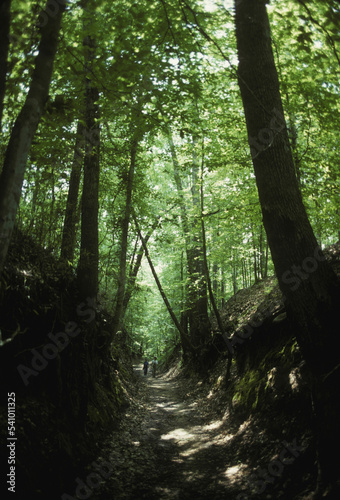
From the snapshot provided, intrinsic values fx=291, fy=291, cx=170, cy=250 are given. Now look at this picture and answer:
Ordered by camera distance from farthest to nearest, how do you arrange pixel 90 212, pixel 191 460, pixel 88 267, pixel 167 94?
1. pixel 90 212
2. pixel 88 267
3. pixel 191 460
4. pixel 167 94

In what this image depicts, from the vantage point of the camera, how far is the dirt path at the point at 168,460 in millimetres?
4137

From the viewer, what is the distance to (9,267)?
4371mm

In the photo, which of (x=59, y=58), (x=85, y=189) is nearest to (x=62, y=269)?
(x=85, y=189)

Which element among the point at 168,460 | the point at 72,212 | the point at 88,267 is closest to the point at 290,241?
the point at 168,460

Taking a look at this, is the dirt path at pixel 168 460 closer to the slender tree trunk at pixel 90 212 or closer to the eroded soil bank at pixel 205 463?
the eroded soil bank at pixel 205 463

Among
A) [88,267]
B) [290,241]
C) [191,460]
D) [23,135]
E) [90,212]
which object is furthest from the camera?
[90,212]

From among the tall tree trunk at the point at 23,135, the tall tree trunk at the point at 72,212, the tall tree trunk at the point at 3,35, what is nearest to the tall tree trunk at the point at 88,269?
the tall tree trunk at the point at 72,212

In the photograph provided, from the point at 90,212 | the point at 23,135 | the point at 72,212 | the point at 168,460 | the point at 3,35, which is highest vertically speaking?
the point at 72,212

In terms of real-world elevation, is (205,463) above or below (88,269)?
below

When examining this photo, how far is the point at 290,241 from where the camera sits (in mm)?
3762

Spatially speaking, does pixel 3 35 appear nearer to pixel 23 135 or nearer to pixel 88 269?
pixel 23 135

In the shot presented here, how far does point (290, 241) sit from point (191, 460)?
446 cm

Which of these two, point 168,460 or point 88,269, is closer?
point 168,460

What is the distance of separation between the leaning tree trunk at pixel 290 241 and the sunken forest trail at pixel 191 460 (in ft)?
3.23
